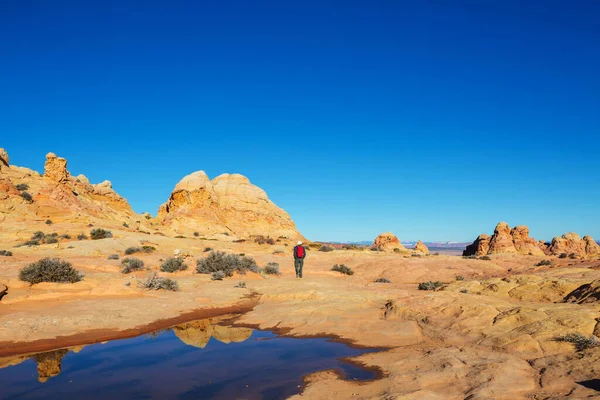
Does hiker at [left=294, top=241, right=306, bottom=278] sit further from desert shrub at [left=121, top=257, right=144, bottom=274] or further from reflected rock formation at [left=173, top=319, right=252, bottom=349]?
reflected rock formation at [left=173, top=319, right=252, bottom=349]

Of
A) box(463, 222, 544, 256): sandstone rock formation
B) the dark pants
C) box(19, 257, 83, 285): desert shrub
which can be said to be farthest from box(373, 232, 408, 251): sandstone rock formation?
box(19, 257, 83, 285): desert shrub

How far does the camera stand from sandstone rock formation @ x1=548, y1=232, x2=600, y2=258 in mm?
45625

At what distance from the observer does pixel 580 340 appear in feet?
22.3

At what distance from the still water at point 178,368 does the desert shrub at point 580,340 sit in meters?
3.67

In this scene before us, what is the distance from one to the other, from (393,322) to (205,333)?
534cm

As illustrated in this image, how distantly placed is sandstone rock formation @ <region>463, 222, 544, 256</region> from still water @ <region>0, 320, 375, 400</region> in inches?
1734

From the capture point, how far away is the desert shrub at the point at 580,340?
6.65 meters

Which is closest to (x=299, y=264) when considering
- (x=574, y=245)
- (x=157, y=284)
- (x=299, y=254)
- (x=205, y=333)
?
(x=299, y=254)

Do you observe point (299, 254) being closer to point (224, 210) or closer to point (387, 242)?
point (387, 242)

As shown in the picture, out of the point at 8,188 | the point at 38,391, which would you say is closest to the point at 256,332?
the point at 38,391

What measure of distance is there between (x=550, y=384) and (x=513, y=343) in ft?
6.60

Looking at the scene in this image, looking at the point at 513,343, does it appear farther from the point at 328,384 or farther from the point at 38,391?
the point at 38,391

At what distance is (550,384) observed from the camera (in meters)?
5.72

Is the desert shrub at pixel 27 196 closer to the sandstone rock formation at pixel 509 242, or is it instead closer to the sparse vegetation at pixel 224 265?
the sparse vegetation at pixel 224 265
